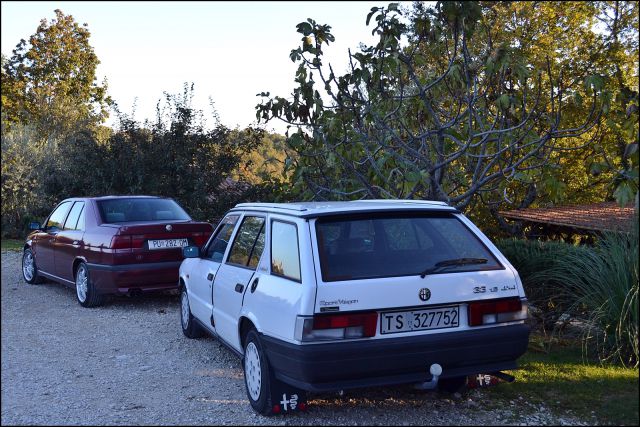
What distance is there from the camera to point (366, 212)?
16.3ft

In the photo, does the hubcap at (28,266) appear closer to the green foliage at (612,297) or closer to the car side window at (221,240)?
the car side window at (221,240)

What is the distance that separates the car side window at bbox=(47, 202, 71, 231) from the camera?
36.2 feet

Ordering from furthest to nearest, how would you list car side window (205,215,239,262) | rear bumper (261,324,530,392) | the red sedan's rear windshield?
the red sedan's rear windshield < car side window (205,215,239,262) < rear bumper (261,324,530,392)

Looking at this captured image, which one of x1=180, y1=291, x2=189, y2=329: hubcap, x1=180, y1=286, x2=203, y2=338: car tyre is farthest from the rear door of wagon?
x1=180, y1=291, x2=189, y2=329: hubcap

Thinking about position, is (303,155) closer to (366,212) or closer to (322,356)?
Answer: (366,212)

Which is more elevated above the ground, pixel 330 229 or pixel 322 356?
pixel 330 229

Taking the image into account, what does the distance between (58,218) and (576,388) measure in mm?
8690

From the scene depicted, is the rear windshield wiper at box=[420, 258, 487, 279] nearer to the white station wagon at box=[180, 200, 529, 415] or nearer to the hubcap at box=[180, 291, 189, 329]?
the white station wagon at box=[180, 200, 529, 415]

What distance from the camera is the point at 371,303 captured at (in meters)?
4.50

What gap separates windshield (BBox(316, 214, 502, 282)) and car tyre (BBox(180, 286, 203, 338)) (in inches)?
129

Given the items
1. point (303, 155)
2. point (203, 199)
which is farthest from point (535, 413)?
point (203, 199)

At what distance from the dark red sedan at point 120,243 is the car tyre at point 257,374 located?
4.43 meters

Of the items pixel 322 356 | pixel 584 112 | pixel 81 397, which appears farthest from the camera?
pixel 584 112

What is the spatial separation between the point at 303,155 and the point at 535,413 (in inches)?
232
